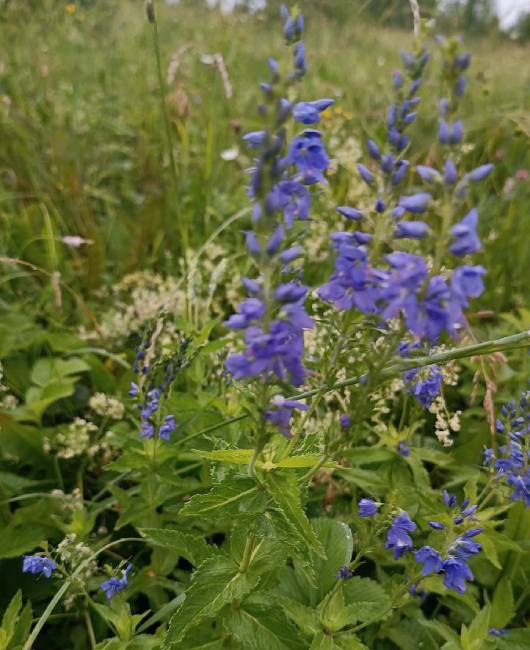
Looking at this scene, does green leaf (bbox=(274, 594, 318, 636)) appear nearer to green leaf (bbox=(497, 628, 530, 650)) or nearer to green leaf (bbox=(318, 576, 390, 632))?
green leaf (bbox=(318, 576, 390, 632))

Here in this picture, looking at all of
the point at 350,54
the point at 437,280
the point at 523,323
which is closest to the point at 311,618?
the point at 437,280

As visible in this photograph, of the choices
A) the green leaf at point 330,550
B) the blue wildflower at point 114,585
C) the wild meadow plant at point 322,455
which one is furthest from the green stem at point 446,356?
the blue wildflower at point 114,585

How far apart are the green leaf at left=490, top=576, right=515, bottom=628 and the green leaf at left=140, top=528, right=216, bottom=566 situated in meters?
1.11

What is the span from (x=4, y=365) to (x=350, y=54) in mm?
7824

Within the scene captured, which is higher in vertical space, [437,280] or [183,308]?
[437,280]

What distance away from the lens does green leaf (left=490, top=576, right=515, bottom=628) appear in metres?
2.19

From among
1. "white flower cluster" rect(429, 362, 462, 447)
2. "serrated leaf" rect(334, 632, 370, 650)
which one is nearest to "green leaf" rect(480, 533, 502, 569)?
"white flower cluster" rect(429, 362, 462, 447)

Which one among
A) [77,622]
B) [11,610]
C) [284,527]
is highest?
[284,527]

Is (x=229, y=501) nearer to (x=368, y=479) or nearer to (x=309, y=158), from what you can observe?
(x=309, y=158)

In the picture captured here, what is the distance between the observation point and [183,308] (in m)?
3.26

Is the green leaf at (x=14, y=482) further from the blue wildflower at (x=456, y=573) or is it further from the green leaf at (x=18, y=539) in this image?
the blue wildflower at (x=456, y=573)

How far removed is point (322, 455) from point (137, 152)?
3.81m

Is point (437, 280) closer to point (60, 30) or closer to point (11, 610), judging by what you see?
point (11, 610)

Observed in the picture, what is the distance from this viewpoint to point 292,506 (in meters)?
1.53
